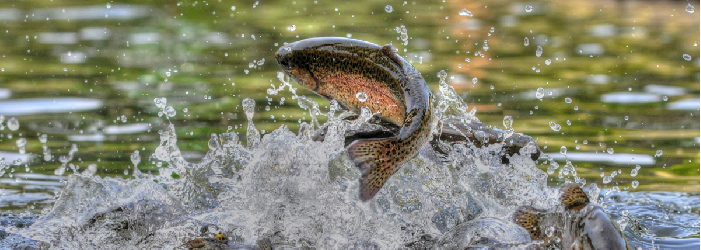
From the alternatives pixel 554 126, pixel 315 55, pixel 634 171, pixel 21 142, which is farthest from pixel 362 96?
pixel 554 126

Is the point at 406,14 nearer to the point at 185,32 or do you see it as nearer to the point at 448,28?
the point at 448,28

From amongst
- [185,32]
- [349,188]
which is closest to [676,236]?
[349,188]

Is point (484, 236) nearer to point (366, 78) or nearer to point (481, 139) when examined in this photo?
point (366, 78)

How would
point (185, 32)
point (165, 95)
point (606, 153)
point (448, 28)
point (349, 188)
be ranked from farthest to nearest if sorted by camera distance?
point (448, 28)
point (185, 32)
point (165, 95)
point (606, 153)
point (349, 188)

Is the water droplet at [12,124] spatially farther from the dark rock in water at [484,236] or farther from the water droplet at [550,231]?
the water droplet at [550,231]

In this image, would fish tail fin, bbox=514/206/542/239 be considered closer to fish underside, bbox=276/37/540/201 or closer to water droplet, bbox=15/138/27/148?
fish underside, bbox=276/37/540/201

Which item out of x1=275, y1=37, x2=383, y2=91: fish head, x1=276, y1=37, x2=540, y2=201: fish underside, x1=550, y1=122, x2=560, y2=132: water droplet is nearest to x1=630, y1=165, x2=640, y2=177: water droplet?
x1=550, y1=122, x2=560, y2=132: water droplet
